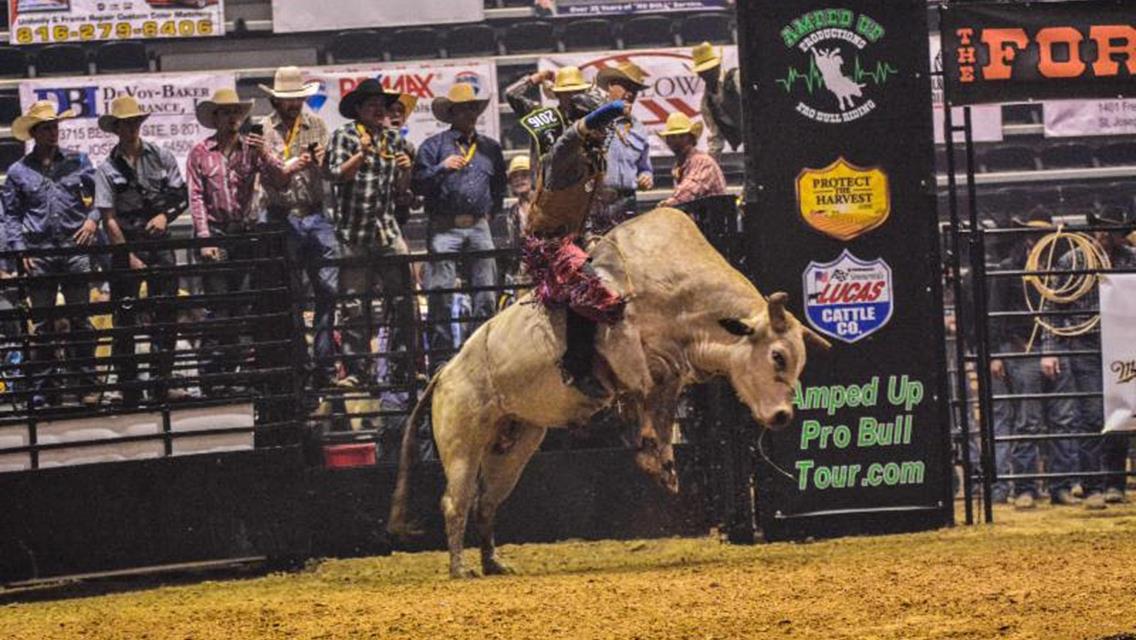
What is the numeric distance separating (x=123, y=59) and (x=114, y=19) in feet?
1.49

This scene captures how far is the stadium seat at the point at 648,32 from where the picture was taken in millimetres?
19594

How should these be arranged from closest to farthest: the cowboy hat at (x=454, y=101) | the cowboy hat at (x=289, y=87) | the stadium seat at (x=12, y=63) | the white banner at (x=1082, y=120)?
the cowboy hat at (x=289, y=87) < the cowboy hat at (x=454, y=101) < the white banner at (x=1082, y=120) < the stadium seat at (x=12, y=63)

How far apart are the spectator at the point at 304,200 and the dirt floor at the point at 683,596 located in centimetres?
158

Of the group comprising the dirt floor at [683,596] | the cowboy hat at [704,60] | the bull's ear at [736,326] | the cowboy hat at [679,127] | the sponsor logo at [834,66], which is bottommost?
the dirt floor at [683,596]

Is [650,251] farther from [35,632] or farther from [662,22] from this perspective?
[662,22]

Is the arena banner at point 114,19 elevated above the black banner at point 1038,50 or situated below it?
above

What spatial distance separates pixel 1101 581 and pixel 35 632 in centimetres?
504

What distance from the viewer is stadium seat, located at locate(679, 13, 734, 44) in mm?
19625

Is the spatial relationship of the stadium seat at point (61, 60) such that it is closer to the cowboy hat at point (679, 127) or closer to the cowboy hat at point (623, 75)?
the cowboy hat at point (679, 127)

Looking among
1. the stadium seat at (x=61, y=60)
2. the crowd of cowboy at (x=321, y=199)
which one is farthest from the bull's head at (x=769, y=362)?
the stadium seat at (x=61, y=60)

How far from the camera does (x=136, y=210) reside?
1206 centimetres

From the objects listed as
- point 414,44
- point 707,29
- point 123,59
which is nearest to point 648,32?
point 707,29

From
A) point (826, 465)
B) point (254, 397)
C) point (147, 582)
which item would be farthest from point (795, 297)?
point (147, 582)

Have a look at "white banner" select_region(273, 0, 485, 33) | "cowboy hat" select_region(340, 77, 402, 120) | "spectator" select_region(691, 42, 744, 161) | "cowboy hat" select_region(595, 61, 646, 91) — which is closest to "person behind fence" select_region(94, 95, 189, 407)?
"cowboy hat" select_region(340, 77, 402, 120)
